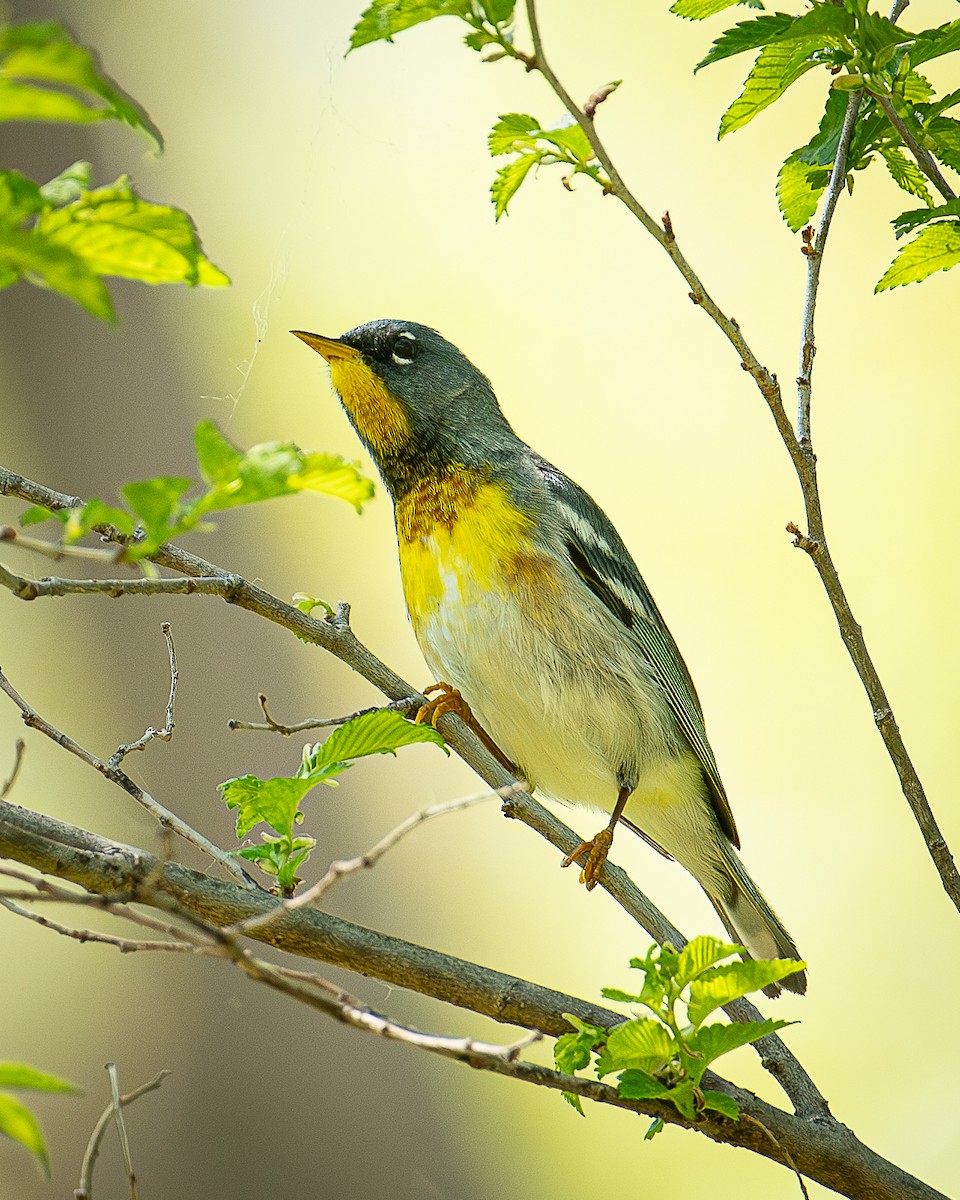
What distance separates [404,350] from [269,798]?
1.42 m

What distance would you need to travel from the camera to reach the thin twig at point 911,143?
112 cm

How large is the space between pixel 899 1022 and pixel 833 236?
8.73 ft

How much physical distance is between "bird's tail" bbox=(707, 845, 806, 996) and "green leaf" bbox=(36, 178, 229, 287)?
1.90 metres

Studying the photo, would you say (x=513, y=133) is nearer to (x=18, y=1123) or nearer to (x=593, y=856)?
(x=18, y=1123)

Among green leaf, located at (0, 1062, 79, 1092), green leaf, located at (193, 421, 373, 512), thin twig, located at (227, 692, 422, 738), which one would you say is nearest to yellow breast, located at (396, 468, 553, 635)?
thin twig, located at (227, 692, 422, 738)

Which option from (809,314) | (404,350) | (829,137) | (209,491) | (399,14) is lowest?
(209,491)

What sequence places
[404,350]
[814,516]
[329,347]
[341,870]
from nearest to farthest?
[341,870], [814,516], [329,347], [404,350]

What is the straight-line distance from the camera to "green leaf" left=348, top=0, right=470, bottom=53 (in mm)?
950

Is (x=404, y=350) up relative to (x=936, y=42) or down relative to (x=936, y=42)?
up

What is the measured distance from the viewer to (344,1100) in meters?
2.90

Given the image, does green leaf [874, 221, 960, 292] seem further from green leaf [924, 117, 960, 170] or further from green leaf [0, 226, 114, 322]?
green leaf [0, 226, 114, 322]

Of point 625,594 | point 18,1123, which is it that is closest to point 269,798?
point 18,1123

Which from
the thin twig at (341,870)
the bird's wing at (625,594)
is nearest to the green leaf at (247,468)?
the thin twig at (341,870)

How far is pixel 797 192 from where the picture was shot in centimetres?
139
